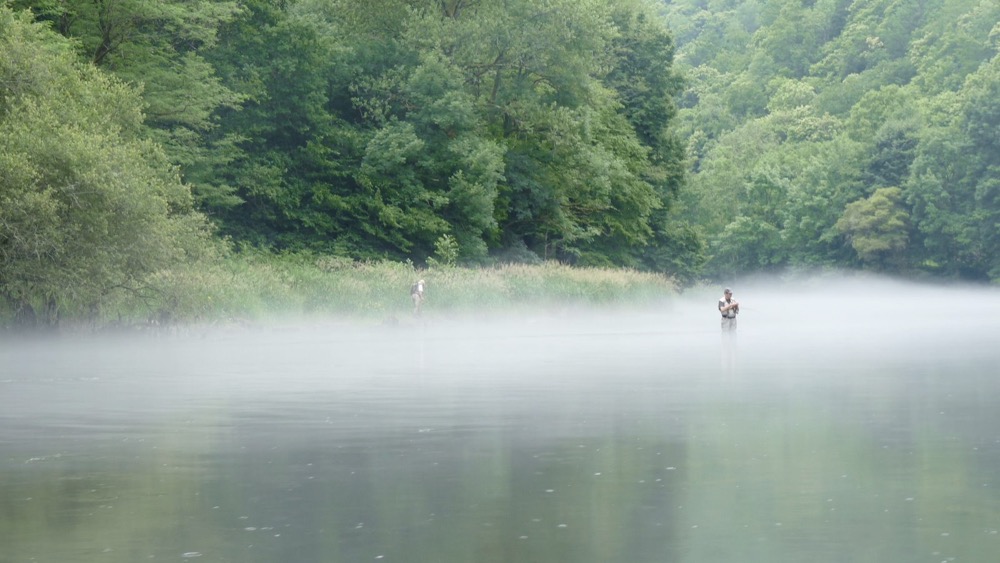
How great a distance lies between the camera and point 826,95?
16500cm

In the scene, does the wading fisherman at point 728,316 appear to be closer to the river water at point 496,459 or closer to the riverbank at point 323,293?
the riverbank at point 323,293

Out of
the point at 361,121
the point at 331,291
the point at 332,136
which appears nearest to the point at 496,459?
the point at 331,291

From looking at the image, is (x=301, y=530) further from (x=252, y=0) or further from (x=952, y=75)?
(x=952, y=75)

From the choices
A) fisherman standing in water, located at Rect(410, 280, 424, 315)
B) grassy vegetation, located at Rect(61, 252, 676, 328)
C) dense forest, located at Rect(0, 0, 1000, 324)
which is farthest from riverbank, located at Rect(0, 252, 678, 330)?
dense forest, located at Rect(0, 0, 1000, 324)

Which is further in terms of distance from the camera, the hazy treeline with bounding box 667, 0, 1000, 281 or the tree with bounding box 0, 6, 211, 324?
the hazy treeline with bounding box 667, 0, 1000, 281

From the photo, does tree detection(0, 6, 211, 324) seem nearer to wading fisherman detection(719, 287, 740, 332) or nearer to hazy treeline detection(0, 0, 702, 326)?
hazy treeline detection(0, 0, 702, 326)

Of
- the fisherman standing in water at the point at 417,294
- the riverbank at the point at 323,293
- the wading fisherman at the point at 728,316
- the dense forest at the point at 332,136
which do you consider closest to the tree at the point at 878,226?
the dense forest at the point at 332,136

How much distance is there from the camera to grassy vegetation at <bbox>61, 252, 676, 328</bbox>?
37688 millimetres

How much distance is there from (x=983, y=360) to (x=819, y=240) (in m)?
96.6

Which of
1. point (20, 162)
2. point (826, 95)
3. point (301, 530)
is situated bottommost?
point (301, 530)

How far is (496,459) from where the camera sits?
1425cm

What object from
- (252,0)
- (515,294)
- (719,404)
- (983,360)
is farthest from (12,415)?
(252,0)

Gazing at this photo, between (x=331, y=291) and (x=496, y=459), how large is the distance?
101 ft

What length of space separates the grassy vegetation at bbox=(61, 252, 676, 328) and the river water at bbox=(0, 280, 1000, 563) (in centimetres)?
736
